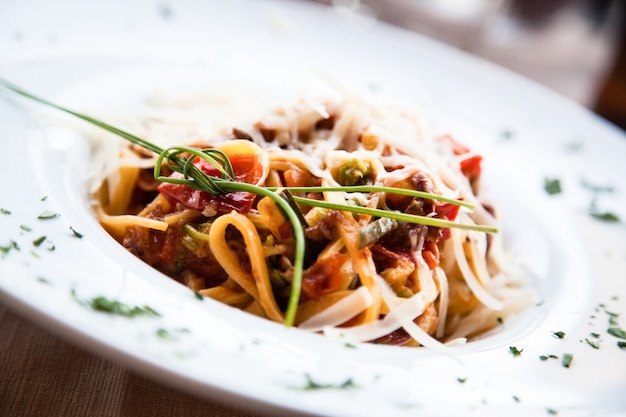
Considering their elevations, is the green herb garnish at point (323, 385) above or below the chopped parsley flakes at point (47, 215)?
above

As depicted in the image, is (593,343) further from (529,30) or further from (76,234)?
(529,30)

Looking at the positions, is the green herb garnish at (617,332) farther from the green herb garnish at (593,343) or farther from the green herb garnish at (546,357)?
the green herb garnish at (546,357)

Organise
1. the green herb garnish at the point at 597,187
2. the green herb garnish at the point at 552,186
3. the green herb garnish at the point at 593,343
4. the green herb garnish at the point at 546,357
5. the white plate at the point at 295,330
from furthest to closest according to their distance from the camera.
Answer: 1. the green herb garnish at the point at 597,187
2. the green herb garnish at the point at 552,186
3. the green herb garnish at the point at 593,343
4. the green herb garnish at the point at 546,357
5. the white plate at the point at 295,330

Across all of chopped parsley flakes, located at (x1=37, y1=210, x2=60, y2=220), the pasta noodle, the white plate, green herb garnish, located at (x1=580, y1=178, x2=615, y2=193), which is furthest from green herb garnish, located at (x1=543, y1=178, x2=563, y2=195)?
chopped parsley flakes, located at (x1=37, y1=210, x2=60, y2=220)

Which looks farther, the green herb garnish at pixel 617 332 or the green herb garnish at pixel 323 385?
the green herb garnish at pixel 617 332

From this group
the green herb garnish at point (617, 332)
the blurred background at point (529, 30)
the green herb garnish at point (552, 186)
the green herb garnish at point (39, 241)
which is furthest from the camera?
the blurred background at point (529, 30)

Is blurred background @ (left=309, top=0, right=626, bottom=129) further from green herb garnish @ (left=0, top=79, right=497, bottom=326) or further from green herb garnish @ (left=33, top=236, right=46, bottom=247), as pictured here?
green herb garnish @ (left=33, top=236, right=46, bottom=247)

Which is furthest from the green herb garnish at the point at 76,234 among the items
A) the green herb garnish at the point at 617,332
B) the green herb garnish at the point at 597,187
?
the green herb garnish at the point at 597,187
